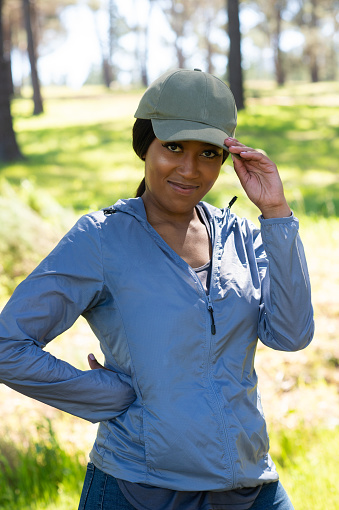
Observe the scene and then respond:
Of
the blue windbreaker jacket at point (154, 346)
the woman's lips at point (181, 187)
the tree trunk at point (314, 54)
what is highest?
the woman's lips at point (181, 187)

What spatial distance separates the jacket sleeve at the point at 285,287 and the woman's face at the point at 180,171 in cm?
23

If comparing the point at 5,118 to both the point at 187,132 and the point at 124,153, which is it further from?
the point at 187,132

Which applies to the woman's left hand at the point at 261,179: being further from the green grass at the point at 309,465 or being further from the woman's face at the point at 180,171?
the green grass at the point at 309,465

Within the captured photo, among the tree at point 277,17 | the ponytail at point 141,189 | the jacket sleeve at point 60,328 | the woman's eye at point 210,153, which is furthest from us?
the tree at point 277,17

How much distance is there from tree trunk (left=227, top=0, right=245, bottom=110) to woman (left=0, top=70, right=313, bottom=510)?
16185 mm

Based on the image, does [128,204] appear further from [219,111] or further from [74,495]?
[74,495]

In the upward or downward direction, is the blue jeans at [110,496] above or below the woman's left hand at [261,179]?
below

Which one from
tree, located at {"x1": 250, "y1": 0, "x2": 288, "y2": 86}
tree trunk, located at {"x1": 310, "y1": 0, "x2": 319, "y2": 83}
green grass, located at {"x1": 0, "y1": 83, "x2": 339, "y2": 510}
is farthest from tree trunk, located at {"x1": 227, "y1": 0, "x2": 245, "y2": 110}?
tree trunk, located at {"x1": 310, "y1": 0, "x2": 319, "y2": 83}

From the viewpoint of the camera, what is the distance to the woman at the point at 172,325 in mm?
1762

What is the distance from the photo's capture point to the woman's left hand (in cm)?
192

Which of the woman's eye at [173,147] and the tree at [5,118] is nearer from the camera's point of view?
the woman's eye at [173,147]

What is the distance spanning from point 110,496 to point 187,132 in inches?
42.7

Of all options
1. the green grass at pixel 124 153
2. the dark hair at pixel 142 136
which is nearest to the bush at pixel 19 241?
the green grass at pixel 124 153

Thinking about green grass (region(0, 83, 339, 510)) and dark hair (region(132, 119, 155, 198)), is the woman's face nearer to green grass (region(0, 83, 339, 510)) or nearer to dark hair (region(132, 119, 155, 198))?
dark hair (region(132, 119, 155, 198))
